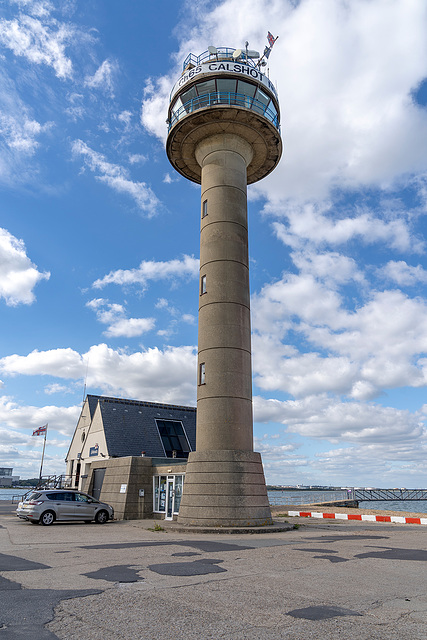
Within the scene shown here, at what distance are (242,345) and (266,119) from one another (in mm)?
11410

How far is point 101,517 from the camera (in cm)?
2209

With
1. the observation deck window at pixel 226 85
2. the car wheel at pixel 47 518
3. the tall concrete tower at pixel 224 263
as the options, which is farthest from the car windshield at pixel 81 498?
the observation deck window at pixel 226 85

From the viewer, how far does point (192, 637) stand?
491 centimetres

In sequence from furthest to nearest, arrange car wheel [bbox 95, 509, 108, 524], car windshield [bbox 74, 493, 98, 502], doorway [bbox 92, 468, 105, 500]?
1. doorway [bbox 92, 468, 105, 500]
2. car wheel [bbox 95, 509, 108, 524]
3. car windshield [bbox 74, 493, 98, 502]

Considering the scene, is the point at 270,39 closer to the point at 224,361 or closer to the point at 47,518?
the point at 224,361

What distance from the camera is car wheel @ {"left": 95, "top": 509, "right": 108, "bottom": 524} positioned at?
22.0 meters

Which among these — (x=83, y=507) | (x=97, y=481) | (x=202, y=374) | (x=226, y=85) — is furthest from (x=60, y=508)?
(x=226, y=85)

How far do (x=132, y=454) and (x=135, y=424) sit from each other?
2.92 metres

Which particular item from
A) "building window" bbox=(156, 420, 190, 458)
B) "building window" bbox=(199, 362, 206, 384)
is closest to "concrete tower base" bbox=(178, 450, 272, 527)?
"building window" bbox=(199, 362, 206, 384)

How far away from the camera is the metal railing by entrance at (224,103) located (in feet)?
74.3

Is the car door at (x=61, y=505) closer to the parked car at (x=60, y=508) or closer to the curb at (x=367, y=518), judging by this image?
the parked car at (x=60, y=508)

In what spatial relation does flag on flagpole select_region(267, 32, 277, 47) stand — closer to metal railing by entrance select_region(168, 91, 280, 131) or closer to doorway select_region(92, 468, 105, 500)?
metal railing by entrance select_region(168, 91, 280, 131)

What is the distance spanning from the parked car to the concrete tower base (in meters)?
5.23

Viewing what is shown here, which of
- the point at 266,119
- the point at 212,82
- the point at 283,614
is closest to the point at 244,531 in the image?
the point at 283,614
